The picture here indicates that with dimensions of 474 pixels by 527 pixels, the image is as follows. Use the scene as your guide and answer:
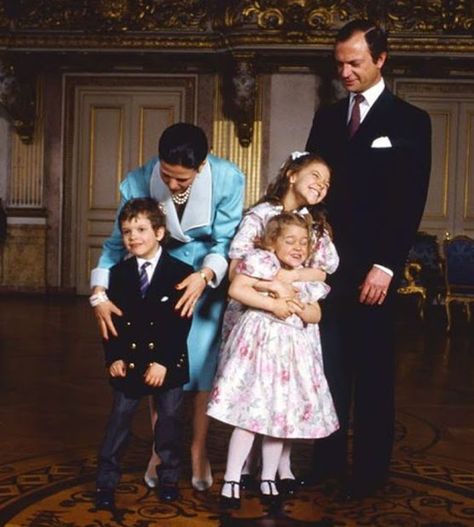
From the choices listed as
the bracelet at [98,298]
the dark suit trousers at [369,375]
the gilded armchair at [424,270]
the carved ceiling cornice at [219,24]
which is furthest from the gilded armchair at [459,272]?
the bracelet at [98,298]

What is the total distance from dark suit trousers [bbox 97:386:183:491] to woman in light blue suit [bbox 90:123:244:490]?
0.60 ft

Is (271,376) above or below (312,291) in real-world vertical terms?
below

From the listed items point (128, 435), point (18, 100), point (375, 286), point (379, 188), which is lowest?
point (128, 435)

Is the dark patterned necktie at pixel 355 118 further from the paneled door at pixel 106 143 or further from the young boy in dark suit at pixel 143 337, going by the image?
the paneled door at pixel 106 143

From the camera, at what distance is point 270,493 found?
3273 millimetres

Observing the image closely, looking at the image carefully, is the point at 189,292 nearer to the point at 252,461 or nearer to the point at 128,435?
the point at 128,435

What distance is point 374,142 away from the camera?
134 inches

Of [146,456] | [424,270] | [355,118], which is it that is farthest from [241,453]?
[424,270]

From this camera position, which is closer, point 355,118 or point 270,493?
point 270,493

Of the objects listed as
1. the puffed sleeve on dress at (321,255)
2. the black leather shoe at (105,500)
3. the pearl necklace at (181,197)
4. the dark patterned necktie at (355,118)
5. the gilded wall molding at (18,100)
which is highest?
the gilded wall molding at (18,100)

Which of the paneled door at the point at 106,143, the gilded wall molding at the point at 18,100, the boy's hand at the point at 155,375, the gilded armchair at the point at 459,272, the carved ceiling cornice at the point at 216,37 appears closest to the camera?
the boy's hand at the point at 155,375

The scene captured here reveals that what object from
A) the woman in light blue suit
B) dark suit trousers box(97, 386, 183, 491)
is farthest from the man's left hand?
dark suit trousers box(97, 386, 183, 491)

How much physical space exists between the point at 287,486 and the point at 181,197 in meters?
1.13

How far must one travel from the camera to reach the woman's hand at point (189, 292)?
3.19m
